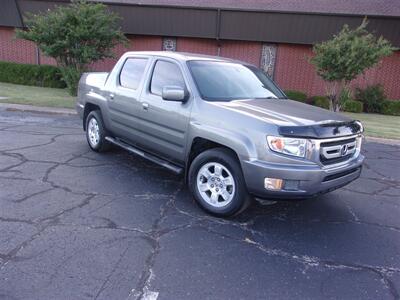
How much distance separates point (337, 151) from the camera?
13.4 ft

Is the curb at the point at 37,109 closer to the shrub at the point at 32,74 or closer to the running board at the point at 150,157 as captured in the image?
the running board at the point at 150,157

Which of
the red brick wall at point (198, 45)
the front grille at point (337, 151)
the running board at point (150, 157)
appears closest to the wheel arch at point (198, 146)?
the running board at point (150, 157)

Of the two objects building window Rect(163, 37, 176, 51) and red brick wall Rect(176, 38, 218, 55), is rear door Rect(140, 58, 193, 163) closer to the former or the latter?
red brick wall Rect(176, 38, 218, 55)

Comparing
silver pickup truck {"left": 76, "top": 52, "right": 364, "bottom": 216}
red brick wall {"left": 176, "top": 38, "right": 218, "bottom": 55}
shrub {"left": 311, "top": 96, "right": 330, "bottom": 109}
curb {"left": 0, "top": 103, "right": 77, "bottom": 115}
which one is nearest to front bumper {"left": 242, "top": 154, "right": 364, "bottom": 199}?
silver pickup truck {"left": 76, "top": 52, "right": 364, "bottom": 216}

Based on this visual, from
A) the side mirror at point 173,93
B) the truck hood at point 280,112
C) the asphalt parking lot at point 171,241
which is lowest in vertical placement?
the asphalt parking lot at point 171,241

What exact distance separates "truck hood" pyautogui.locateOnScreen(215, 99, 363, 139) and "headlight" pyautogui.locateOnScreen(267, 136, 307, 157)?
Answer: 0.22 feet

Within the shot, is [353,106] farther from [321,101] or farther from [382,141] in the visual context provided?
[382,141]

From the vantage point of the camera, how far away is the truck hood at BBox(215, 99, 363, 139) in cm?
376

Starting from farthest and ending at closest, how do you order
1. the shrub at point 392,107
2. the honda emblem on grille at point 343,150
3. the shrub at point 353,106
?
the shrub at point 392,107 < the shrub at point 353,106 < the honda emblem on grille at point 343,150

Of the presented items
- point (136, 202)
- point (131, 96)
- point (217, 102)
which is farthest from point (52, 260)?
point (131, 96)

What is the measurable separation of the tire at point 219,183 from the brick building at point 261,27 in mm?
14970

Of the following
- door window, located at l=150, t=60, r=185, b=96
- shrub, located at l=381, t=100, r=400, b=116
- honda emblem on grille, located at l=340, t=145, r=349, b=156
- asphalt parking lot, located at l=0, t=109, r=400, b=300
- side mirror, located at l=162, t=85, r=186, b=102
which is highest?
door window, located at l=150, t=60, r=185, b=96

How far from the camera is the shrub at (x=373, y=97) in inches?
703

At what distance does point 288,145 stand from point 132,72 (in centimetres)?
302
